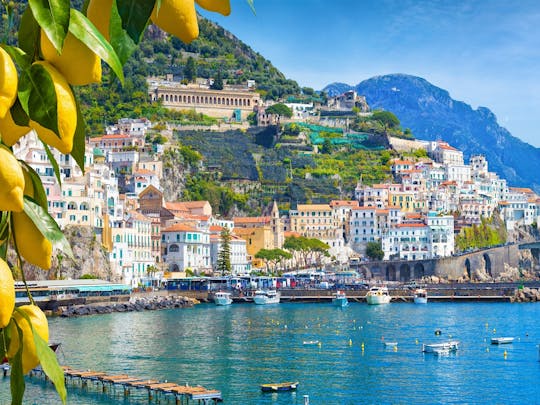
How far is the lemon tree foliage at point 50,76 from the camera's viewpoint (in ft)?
3.02

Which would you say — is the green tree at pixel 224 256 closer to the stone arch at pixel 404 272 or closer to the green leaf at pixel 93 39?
the stone arch at pixel 404 272

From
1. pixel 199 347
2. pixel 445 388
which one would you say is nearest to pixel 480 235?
pixel 199 347

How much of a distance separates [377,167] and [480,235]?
14.1 metres

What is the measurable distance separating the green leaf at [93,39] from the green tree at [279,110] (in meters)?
100

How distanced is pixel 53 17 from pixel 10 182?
0.19m

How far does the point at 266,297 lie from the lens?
213 feet

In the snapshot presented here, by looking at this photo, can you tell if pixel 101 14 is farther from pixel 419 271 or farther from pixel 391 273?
pixel 391 273

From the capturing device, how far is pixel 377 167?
97000mm

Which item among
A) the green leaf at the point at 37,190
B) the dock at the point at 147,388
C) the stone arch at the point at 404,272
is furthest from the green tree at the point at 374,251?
the green leaf at the point at 37,190

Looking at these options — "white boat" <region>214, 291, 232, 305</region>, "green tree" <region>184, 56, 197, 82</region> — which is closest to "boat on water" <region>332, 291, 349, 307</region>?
"white boat" <region>214, 291, 232, 305</region>

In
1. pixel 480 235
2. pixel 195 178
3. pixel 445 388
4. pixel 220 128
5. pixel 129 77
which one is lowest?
pixel 445 388

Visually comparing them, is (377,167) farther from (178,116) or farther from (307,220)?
(178,116)

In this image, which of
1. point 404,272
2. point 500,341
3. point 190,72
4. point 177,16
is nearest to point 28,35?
point 177,16

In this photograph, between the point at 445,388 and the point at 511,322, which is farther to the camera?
the point at 511,322
